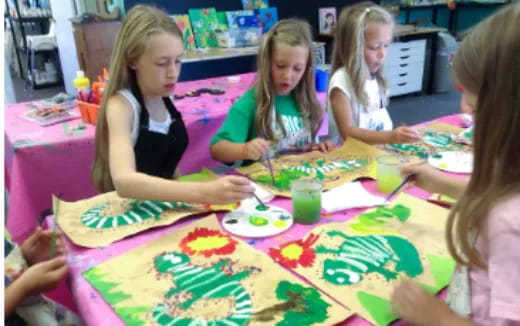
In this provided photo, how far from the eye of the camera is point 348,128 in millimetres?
1535

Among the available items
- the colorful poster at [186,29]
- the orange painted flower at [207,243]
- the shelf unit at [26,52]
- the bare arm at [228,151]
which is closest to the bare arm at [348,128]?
the bare arm at [228,151]

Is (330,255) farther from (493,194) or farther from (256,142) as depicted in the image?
(256,142)

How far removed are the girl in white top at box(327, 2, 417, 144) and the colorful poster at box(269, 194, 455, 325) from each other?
0.56 m

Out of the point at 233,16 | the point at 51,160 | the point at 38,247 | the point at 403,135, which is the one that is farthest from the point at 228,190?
the point at 233,16

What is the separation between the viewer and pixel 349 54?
1.57 meters

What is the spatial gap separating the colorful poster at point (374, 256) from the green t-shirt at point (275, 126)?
0.57m

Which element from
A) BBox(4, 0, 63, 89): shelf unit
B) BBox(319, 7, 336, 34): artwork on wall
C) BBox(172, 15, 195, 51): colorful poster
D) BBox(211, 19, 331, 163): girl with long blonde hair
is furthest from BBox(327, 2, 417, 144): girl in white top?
BBox(4, 0, 63, 89): shelf unit

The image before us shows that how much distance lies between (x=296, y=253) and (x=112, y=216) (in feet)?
1.42

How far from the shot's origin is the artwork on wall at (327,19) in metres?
4.42

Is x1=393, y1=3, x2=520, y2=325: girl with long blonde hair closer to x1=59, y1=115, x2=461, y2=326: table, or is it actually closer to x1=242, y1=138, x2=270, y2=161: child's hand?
x1=59, y1=115, x2=461, y2=326: table

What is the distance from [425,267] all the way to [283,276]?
259 mm

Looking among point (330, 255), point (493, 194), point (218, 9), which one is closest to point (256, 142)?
point (330, 255)

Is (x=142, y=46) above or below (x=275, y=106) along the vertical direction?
above

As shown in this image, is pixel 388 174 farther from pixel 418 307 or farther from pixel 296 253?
pixel 418 307
